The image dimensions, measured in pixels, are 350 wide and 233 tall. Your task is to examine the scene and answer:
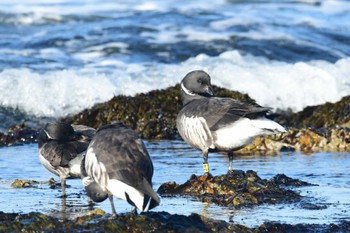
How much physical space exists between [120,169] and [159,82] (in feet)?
36.9

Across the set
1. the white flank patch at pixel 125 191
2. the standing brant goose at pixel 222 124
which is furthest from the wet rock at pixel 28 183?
the white flank patch at pixel 125 191

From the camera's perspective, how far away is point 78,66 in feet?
66.2

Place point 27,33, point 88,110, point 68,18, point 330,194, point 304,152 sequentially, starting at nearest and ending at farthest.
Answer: point 330,194
point 304,152
point 88,110
point 27,33
point 68,18

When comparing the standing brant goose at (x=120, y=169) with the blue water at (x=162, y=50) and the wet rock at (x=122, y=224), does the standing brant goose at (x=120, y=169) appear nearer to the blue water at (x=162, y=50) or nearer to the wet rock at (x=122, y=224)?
the wet rock at (x=122, y=224)

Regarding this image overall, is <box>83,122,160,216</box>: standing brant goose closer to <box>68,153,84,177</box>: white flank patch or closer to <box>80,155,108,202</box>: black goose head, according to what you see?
<box>80,155,108,202</box>: black goose head

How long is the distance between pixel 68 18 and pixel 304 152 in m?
15.9

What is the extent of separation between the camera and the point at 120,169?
723 cm

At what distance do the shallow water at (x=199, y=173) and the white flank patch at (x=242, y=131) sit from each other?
755 millimetres

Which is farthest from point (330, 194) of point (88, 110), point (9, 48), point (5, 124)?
point (9, 48)

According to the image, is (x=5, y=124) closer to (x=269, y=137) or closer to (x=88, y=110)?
(x=88, y=110)

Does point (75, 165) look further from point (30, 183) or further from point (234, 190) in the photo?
point (234, 190)

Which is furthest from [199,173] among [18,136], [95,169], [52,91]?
[52,91]

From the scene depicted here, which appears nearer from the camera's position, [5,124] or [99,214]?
[99,214]

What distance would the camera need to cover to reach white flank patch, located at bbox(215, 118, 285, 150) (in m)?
8.97
